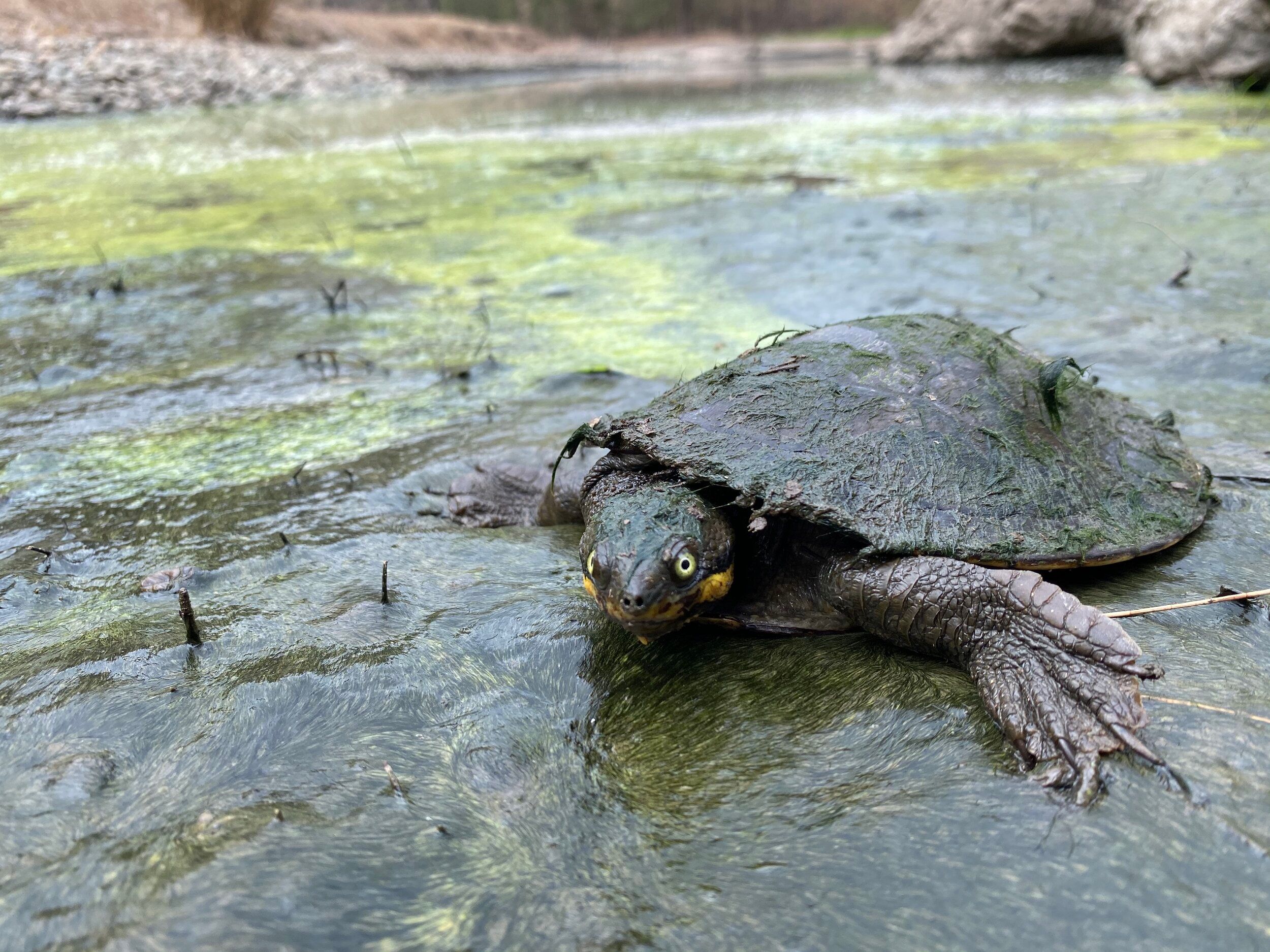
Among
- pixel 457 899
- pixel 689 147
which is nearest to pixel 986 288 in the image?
pixel 457 899

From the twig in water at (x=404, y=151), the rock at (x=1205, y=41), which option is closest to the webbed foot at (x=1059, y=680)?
the twig in water at (x=404, y=151)

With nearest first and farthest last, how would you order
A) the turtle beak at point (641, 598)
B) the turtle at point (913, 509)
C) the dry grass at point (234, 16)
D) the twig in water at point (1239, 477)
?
the turtle at point (913, 509) → the turtle beak at point (641, 598) → the twig in water at point (1239, 477) → the dry grass at point (234, 16)

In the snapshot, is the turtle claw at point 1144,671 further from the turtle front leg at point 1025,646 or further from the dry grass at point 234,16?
the dry grass at point 234,16

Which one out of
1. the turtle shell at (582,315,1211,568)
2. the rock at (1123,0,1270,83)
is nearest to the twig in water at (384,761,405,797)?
the turtle shell at (582,315,1211,568)

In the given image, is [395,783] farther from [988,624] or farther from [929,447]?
[929,447]

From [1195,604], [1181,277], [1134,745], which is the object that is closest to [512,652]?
[1134,745]

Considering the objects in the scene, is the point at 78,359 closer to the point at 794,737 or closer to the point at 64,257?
the point at 64,257
